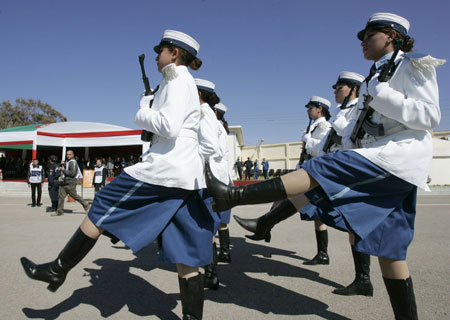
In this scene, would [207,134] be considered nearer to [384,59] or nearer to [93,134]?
[384,59]

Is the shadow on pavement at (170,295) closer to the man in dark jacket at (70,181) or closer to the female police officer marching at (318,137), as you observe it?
the female police officer marching at (318,137)

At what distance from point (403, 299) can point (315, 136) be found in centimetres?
258

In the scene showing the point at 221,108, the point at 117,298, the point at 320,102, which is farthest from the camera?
the point at 221,108

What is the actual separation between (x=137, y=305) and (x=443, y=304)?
8.22 ft

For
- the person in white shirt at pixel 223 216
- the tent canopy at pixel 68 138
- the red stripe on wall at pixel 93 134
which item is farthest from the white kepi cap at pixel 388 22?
the red stripe on wall at pixel 93 134

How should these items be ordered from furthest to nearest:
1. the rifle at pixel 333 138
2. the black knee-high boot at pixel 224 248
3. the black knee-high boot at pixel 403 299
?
the black knee-high boot at pixel 224 248, the rifle at pixel 333 138, the black knee-high boot at pixel 403 299

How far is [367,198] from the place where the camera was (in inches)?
76.9

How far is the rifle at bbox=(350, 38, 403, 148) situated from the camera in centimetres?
204

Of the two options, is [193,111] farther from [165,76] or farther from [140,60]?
[140,60]

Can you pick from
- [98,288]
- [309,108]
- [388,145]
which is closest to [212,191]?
[388,145]

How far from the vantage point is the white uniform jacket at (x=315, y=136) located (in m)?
4.13

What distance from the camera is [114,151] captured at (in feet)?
90.2

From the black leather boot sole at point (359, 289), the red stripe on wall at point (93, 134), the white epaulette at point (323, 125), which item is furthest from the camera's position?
the red stripe on wall at point (93, 134)

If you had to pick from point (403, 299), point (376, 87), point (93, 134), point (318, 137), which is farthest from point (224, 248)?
point (93, 134)
